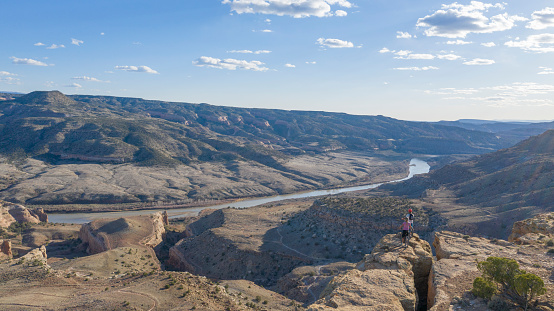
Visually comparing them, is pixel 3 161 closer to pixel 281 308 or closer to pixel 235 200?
pixel 235 200

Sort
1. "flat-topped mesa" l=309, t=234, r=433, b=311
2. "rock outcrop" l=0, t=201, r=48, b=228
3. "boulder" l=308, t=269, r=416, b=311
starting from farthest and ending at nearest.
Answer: "rock outcrop" l=0, t=201, r=48, b=228 → "flat-topped mesa" l=309, t=234, r=433, b=311 → "boulder" l=308, t=269, r=416, b=311

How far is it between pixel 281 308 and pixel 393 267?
11.8 meters

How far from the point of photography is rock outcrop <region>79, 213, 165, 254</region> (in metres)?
43.1

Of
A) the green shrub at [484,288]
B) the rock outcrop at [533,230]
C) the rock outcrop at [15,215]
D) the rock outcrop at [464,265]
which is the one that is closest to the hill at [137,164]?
the rock outcrop at [15,215]

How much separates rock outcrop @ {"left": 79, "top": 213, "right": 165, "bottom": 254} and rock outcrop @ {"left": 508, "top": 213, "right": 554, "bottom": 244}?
40.0 metres

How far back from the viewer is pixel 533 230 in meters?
22.2

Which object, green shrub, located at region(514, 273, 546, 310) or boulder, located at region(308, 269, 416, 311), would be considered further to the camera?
boulder, located at region(308, 269, 416, 311)

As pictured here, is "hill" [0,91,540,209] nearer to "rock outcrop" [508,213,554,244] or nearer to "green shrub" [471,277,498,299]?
"rock outcrop" [508,213,554,244]

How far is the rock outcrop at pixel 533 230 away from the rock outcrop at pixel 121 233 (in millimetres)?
39961

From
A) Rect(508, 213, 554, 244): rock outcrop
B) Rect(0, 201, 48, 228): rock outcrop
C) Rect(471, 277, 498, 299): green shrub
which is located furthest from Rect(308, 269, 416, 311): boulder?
Rect(0, 201, 48, 228): rock outcrop

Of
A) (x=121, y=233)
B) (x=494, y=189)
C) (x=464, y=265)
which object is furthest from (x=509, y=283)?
(x=494, y=189)

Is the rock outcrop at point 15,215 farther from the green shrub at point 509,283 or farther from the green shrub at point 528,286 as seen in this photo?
the green shrub at point 528,286

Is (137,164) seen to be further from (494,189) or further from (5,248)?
(494,189)

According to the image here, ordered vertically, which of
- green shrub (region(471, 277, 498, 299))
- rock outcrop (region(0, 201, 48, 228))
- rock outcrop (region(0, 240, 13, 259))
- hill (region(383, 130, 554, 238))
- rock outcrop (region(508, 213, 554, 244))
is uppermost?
green shrub (region(471, 277, 498, 299))
